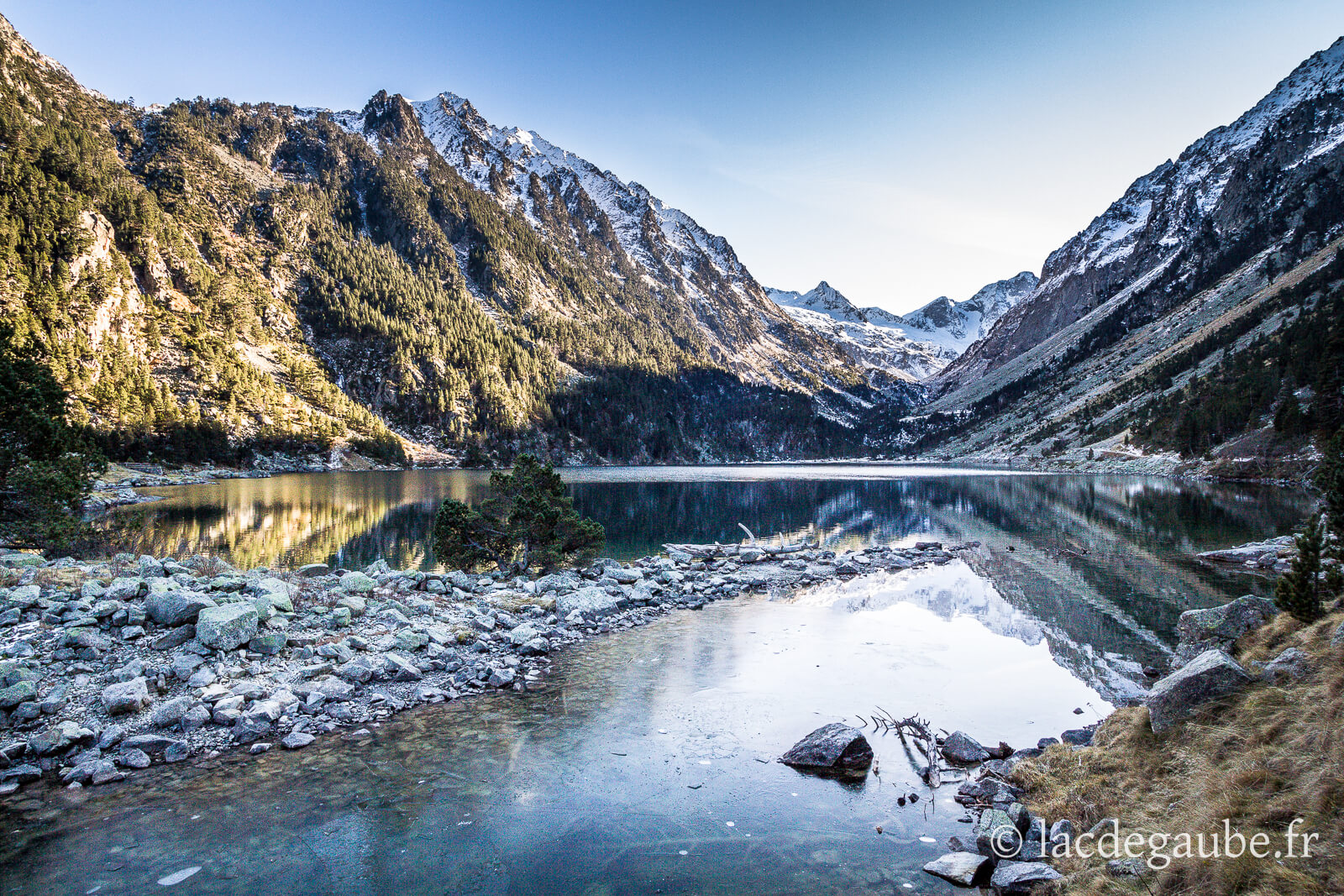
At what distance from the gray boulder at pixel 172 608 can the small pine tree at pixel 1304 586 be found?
23592 mm

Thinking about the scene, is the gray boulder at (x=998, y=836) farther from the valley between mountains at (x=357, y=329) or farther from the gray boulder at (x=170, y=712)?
the valley between mountains at (x=357, y=329)

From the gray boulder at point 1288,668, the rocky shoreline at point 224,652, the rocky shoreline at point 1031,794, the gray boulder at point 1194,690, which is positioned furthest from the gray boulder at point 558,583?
the gray boulder at point 1288,668

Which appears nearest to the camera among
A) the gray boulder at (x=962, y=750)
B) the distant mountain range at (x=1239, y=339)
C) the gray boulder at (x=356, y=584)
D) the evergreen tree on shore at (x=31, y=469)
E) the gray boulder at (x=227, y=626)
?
the gray boulder at (x=962, y=750)

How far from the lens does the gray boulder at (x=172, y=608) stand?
14.0 meters

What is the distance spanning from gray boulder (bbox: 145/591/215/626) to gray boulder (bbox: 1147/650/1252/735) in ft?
64.8

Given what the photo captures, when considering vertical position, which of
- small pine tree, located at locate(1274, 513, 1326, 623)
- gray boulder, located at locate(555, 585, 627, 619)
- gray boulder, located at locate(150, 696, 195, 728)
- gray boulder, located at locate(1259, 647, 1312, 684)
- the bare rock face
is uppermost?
small pine tree, located at locate(1274, 513, 1326, 623)

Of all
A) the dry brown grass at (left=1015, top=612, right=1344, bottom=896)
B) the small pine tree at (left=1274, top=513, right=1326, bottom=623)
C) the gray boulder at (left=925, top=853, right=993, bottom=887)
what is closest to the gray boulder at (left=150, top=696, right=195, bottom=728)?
the gray boulder at (left=925, top=853, right=993, bottom=887)

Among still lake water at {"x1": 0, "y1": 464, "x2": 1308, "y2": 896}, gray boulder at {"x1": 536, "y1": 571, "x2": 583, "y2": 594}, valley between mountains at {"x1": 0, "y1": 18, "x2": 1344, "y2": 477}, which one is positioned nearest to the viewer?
still lake water at {"x1": 0, "y1": 464, "x2": 1308, "y2": 896}

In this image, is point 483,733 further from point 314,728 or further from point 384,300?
point 384,300

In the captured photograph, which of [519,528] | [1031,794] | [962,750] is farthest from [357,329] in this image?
[1031,794]

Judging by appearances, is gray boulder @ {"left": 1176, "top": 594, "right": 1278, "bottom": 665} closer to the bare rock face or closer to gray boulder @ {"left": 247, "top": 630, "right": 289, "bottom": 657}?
the bare rock face

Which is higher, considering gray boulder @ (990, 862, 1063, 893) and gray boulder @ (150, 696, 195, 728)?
gray boulder @ (990, 862, 1063, 893)

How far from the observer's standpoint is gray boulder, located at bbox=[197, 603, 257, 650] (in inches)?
529

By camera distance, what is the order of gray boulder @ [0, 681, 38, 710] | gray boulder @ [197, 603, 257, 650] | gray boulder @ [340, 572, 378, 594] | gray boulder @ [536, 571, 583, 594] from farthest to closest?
1. gray boulder @ [536, 571, 583, 594]
2. gray boulder @ [340, 572, 378, 594]
3. gray boulder @ [197, 603, 257, 650]
4. gray boulder @ [0, 681, 38, 710]
